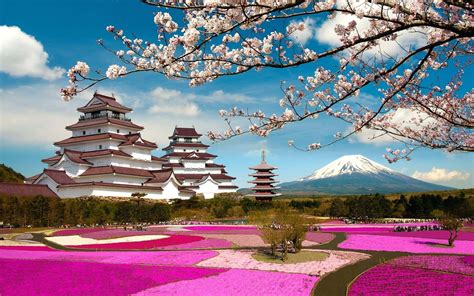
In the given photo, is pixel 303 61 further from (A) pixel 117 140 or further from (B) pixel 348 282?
(A) pixel 117 140

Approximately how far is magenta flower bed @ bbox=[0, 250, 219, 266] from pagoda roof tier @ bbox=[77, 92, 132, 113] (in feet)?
133

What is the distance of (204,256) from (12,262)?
779 centimetres

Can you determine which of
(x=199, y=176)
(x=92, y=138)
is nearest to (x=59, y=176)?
(x=92, y=138)

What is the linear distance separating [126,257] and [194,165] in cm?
5958

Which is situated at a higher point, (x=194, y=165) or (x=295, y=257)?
(x=194, y=165)

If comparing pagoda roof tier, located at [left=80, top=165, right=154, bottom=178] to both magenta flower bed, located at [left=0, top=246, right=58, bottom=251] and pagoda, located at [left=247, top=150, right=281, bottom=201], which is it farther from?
A: magenta flower bed, located at [left=0, top=246, right=58, bottom=251]

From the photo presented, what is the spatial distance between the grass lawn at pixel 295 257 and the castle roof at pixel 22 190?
A: 32.6 meters

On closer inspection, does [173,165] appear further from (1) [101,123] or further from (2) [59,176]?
(2) [59,176]

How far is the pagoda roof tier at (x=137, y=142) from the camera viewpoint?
192 feet

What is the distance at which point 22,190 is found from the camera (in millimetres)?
44812

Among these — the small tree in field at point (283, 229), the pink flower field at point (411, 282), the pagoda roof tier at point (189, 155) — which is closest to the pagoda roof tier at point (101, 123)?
the pagoda roof tier at point (189, 155)

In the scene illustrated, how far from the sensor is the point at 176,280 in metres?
14.1

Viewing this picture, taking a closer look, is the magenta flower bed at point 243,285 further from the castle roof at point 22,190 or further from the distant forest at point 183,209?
the castle roof at point 22,190

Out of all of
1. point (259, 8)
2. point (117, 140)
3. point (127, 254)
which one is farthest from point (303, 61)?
point (117, 140)
